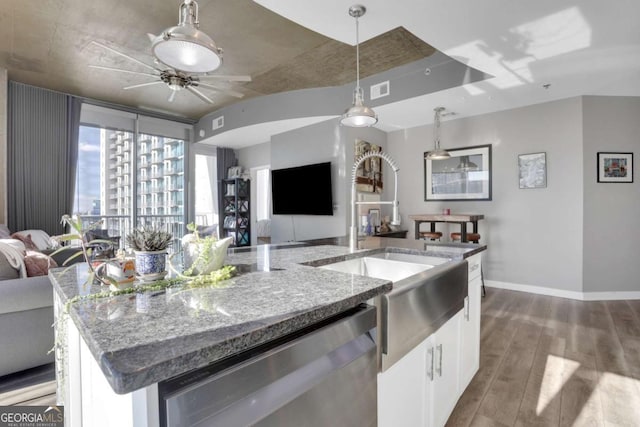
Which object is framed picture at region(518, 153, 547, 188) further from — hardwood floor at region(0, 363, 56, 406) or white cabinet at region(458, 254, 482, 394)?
hardwood floor at region(0, 363, 56, 406)

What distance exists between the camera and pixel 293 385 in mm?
715

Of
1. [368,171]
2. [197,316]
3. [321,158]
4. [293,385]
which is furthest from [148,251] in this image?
[368,171]

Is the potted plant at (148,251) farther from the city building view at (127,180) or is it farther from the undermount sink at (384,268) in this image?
the city building view at (127,180)

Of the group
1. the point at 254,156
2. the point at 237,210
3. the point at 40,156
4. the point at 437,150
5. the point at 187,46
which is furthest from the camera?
the point at 254,156

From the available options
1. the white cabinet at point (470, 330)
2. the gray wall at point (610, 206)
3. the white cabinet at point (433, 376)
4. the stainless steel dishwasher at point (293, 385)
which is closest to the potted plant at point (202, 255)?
the stainless steel dishwasher at point (293, 385)

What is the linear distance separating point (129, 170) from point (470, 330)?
6.19m

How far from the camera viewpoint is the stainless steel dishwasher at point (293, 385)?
554 millimetres

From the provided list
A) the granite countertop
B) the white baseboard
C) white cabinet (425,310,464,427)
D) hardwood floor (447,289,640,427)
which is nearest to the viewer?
the granite countertop

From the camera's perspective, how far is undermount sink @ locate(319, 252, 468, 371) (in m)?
1.01

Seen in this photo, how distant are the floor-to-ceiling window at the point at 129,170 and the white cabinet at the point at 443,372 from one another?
17.0ft

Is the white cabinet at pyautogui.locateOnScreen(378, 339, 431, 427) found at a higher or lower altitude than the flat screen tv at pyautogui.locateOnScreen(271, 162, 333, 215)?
lower

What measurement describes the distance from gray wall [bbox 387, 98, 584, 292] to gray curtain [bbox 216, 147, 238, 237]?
4599 mm

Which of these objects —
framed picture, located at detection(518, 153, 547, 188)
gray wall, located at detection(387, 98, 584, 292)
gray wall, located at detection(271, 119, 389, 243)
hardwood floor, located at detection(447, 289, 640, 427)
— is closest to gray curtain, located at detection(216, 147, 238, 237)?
gray wall, located at detection(271, 119, 389, 243)

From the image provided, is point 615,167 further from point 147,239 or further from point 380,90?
point 147,239
